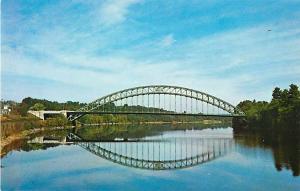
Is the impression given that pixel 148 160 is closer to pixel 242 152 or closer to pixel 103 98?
pixel 242 152

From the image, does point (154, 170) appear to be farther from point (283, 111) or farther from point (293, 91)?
point (293, 91)

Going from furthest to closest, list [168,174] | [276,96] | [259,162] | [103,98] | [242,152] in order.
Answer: [103,98], [276,96], [242,152], [259,162], [168,174]

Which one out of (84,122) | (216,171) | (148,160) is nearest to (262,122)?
(148,160)

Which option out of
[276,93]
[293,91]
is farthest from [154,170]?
[276,93]

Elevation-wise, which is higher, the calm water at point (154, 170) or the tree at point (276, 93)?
the tree at point (276, 93)

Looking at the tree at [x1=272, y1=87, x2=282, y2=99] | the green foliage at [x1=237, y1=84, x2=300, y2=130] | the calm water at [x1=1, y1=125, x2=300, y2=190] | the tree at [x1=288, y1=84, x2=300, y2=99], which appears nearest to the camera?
the calm water at [x1=1, y1=125, x2=300, y2=190]

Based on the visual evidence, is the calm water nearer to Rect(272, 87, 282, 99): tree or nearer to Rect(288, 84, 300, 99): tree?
Rect(288, 84, 300, 99): tree

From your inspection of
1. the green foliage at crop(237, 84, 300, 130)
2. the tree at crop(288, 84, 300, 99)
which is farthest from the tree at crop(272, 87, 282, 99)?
the tree at crop(288, 84, 300, 99)

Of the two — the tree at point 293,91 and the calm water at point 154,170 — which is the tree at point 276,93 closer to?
the tree at point 293,91

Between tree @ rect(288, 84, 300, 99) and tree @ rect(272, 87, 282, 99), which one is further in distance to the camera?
tree @ rect(272, 87, 282, 99)

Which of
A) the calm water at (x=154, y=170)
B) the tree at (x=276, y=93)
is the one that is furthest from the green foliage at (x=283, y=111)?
the calm water at (x=154, y=170)

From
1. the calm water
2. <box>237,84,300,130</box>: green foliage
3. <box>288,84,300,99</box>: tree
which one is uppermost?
<box>288,84,300,99</box>: tree
